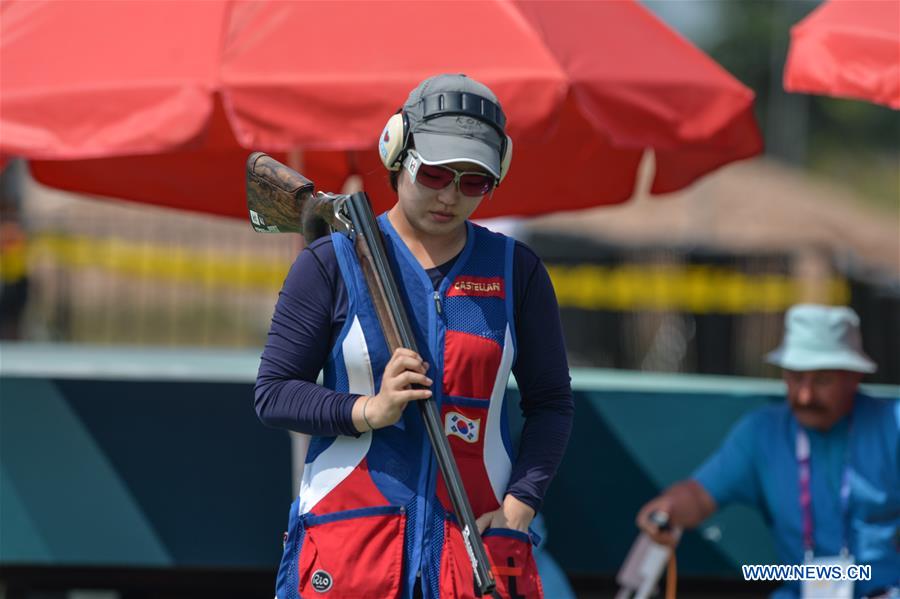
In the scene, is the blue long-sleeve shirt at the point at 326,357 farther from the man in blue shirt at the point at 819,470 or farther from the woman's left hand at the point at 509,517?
the man in blue shirt at the point at 819,470

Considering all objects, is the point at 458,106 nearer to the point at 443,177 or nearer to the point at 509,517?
the point at 443,177

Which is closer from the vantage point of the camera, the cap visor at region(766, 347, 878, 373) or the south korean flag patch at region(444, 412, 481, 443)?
the south korean flag patch at region(444, 412, 481, 443)

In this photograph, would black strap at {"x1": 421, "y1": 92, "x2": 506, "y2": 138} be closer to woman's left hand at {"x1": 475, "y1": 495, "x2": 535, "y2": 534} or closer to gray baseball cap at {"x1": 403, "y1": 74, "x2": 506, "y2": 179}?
gray baseball cap at {"x1": 403, "y1": 74, "x2": 506, "y2": 179}

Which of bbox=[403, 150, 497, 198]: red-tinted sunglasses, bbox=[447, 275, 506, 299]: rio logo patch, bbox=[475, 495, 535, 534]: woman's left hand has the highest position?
bbox=[403, 150, 497, 198]: red-tinted sunglasses

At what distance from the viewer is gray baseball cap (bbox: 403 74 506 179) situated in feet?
9.21

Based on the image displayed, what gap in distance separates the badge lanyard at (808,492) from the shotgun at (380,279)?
218 centimetres

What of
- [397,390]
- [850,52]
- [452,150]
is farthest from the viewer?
[850,52]

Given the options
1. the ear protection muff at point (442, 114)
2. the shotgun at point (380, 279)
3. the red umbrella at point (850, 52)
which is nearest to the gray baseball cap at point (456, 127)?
the ear protection muff at point (442, 114)

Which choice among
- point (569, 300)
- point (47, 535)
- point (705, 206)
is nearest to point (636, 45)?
point (47, 535)

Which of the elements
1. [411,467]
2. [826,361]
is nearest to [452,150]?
[411,467]

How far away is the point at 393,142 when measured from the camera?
290cm

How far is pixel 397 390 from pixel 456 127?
55 centimetres

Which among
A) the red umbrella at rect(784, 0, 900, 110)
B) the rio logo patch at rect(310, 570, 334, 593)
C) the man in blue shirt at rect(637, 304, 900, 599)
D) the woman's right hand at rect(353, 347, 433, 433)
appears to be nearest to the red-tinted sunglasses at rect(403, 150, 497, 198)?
the woman's right hand at rect(353, 347, 433, 433)

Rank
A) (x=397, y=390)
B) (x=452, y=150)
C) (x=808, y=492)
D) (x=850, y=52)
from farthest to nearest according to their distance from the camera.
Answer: (x=808, y=492)
(x=850, y=52)
(x=452, y=150)
(x=397, y=390)
